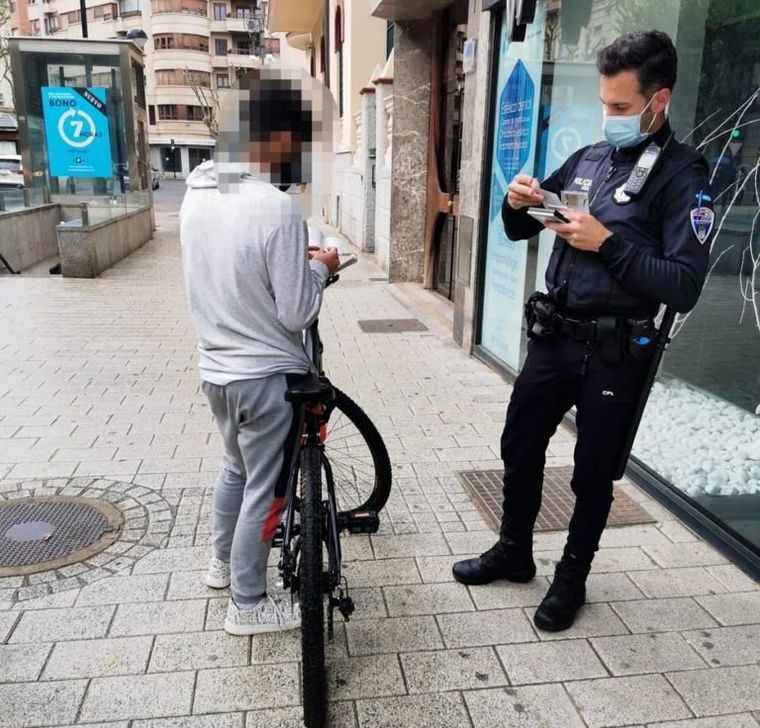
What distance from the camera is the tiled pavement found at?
245 cm

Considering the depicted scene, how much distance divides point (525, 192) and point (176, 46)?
70568 mm

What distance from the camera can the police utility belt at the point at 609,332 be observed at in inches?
102

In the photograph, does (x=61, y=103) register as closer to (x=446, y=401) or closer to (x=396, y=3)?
(x=396, y=3)

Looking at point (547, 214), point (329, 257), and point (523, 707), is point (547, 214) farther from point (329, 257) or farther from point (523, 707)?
point (523, 707)

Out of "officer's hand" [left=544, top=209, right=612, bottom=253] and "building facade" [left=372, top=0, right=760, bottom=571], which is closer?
"officer's hand" [left=544, top=209, right=612, bottom=253]

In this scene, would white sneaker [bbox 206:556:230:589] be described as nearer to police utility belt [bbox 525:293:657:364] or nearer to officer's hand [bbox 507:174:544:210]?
police utility belt [bbox 525:293:657:364]

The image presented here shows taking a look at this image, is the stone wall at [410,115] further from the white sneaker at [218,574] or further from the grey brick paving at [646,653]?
the grey brick paving at [646,653]

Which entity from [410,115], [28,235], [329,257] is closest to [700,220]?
[329,257]

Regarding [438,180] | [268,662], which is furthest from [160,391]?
[438,180]

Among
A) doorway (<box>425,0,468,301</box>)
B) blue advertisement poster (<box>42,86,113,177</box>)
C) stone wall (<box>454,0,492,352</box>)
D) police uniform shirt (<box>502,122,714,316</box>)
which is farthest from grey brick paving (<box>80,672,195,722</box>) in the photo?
blue advertisement poster (<box>42,86,113,177</box>)

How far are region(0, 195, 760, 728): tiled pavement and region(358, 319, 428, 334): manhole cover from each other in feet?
9.89

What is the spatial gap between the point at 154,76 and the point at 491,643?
72.0 metres

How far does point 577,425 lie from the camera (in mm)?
2766

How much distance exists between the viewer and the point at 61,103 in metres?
13.9
